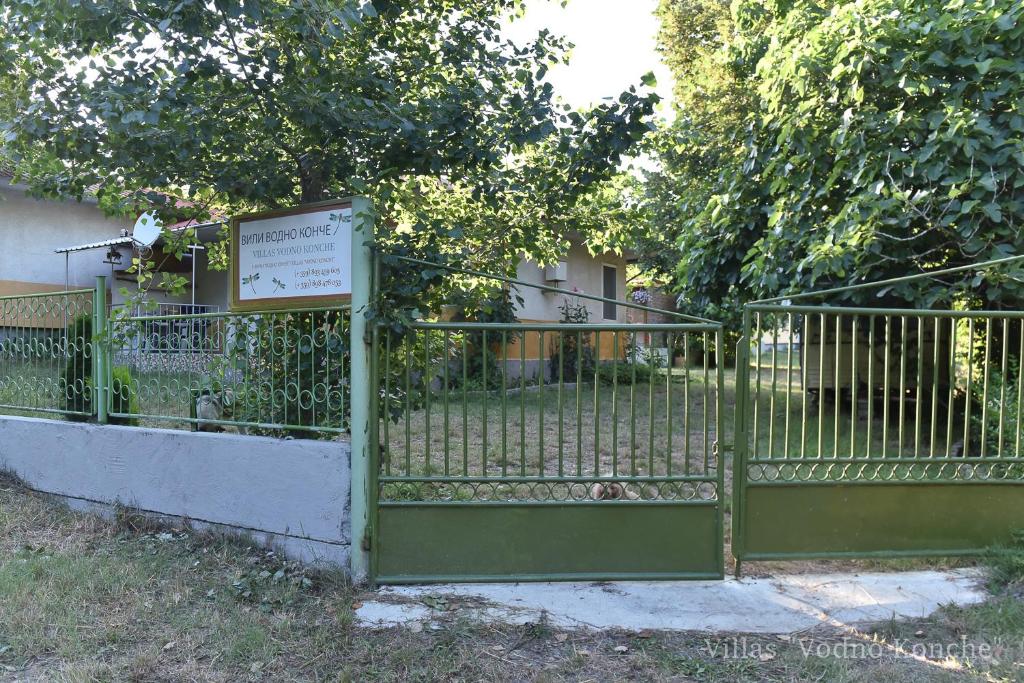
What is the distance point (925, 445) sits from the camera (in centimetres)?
680

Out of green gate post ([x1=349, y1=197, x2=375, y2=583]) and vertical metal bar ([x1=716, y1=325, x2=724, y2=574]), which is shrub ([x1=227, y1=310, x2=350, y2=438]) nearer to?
green gate post ([x1=349, y1=197, x2=375, y2=583])

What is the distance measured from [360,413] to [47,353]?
12.1ft

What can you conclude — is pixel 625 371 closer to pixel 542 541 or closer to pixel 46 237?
pixel 542 541

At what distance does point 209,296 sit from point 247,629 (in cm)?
1240

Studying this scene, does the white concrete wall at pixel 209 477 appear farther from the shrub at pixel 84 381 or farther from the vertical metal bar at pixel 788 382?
the vertical metal bar at pixel 788 382

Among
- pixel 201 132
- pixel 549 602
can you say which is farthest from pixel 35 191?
pixel 549 602

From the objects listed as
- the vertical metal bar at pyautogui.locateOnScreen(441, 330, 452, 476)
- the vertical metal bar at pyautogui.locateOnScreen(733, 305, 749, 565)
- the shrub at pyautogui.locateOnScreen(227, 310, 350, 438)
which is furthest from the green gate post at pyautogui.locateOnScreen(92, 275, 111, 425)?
the vertical metal bar at pyautogui.locateOnScreen(733, 305, 749, 565)

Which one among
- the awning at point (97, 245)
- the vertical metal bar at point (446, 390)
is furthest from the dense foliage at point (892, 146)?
the awning at point (97, 245)

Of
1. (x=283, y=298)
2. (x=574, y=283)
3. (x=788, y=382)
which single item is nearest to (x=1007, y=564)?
(x=788, y=382)

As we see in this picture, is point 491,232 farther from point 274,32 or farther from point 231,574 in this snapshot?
point 231,574

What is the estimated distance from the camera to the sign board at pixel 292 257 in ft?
15.1

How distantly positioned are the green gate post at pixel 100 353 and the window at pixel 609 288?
1314 cm

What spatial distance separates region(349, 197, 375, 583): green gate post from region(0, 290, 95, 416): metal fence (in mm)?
2868

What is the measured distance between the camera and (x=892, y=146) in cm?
687
